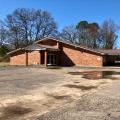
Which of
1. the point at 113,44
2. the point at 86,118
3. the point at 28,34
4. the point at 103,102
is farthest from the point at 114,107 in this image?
the point at 113,44

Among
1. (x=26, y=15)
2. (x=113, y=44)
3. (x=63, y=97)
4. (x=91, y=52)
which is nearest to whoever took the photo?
(x=63, y=97)

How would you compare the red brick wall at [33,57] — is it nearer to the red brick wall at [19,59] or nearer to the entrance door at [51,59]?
the red brick wall at [19,59]

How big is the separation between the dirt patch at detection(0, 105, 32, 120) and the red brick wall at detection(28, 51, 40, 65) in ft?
109

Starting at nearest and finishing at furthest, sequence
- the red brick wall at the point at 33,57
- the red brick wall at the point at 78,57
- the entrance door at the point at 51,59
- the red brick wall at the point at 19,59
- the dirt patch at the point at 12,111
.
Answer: the dirt patch at the point at 12,111 → the red brick wall at the point at 78,57 → the red brick wall at the point at 33,57 → the entrance door at the point at 51,59 → the red brick wall at the point at 19,59

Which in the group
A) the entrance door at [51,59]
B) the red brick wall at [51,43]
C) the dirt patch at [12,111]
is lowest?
the dirt patch at [12,111]

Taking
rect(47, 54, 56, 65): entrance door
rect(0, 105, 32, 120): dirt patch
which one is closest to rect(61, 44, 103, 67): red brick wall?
rect(47, 54, 56, 65): entrance door

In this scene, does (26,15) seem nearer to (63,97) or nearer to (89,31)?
(89,31)

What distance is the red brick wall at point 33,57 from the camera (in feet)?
145

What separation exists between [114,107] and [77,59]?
111 ft

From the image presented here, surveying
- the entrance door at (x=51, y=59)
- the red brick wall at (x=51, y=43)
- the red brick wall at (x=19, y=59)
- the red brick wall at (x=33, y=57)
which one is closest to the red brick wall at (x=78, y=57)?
the red brick wall at (x=51, y=43)

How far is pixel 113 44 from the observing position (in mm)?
78625

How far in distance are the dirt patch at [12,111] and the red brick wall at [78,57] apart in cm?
3282

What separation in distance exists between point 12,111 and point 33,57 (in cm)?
3485

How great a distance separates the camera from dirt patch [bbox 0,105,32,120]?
9358mm
